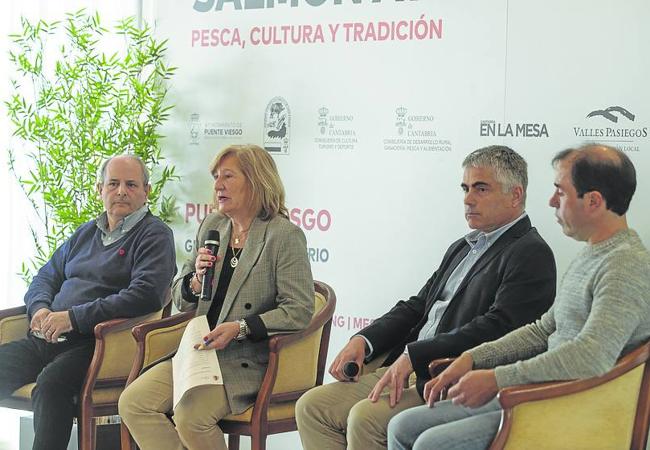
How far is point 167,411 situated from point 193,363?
0.26m

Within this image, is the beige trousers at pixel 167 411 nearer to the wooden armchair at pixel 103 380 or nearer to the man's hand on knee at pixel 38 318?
the wooden armchair at pixel 103 380

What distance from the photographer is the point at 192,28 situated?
547 cm

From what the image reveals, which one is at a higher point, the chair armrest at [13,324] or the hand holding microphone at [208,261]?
the hand holding microphone at [208,261]

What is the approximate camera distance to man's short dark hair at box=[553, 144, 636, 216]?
2963mm

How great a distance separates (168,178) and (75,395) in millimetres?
1707

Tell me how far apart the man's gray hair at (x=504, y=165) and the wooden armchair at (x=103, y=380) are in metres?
1.62

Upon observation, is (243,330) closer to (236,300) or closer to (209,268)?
(236,300)

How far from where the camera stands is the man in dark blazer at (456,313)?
11.1 ft

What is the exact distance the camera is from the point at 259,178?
3979 mm

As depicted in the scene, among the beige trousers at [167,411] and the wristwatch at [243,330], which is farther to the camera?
the wristwatch at [243,330]

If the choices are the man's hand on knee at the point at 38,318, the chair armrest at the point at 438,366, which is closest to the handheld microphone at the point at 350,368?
the chair armrest at the point at 438,366

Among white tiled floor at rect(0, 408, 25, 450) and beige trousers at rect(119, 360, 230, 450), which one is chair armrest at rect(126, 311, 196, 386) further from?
white tiled floor at rect(0, 408, 25, 450)

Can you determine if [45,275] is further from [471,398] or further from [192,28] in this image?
[471,398]

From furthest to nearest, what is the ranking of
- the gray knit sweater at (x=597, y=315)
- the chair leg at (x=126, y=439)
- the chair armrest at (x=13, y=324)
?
the chair armrest at (x=13, y=324) → the chair leg at (x=126, y=439) → the gray knit sweater at (x=597, y=315)
